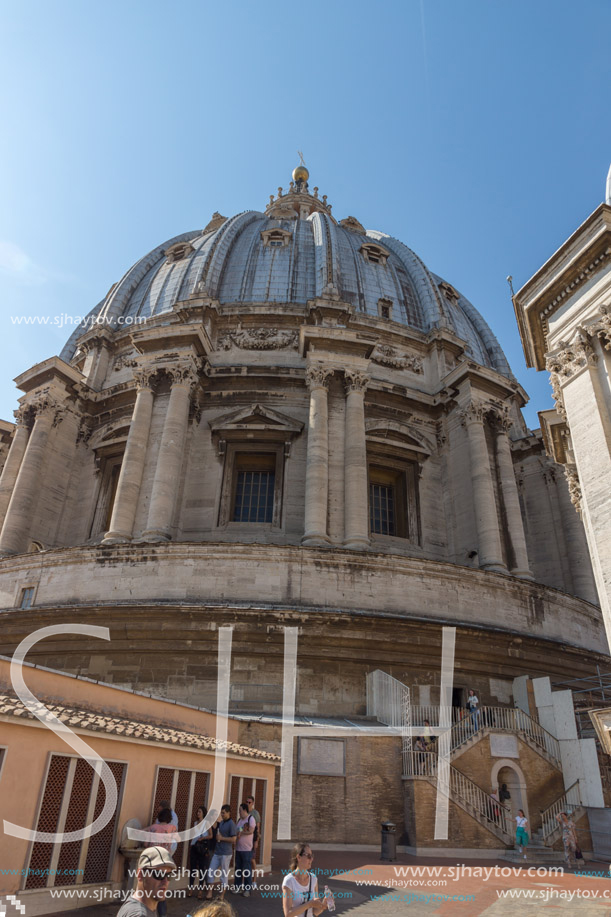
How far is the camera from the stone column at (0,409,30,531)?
26500 millimetres

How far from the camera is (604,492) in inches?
456

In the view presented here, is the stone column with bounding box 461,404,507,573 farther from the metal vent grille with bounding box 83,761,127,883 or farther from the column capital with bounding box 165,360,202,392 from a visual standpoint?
the metal vent grille with bounding box 83,761,127,883

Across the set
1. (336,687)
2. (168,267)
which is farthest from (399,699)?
(168,267)

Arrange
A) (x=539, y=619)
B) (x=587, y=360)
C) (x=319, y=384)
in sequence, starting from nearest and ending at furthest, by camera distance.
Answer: (x=587, y=360) → (x=539, y=619) → (x=319, y=384)

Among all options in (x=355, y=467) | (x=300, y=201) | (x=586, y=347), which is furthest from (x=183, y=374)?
(x=300, y=201)

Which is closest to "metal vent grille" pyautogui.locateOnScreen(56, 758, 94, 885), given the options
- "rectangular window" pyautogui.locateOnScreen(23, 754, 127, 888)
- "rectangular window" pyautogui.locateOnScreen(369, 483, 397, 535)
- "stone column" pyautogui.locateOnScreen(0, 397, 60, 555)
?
"rectangular window" pyautogui.locateOnScreen(23, 754, 127, 888)

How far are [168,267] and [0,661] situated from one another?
31.6 metres

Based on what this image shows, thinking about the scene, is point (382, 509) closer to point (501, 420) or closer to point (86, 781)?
point (501, 420)

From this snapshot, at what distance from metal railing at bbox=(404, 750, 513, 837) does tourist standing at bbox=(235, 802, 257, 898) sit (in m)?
5.27

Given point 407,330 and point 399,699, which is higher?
point 407,330

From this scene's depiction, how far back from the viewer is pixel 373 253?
124ft

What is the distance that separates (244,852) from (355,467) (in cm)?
1487

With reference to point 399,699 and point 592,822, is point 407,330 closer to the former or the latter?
point 399,699

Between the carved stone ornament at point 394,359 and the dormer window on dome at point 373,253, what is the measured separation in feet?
31.9
